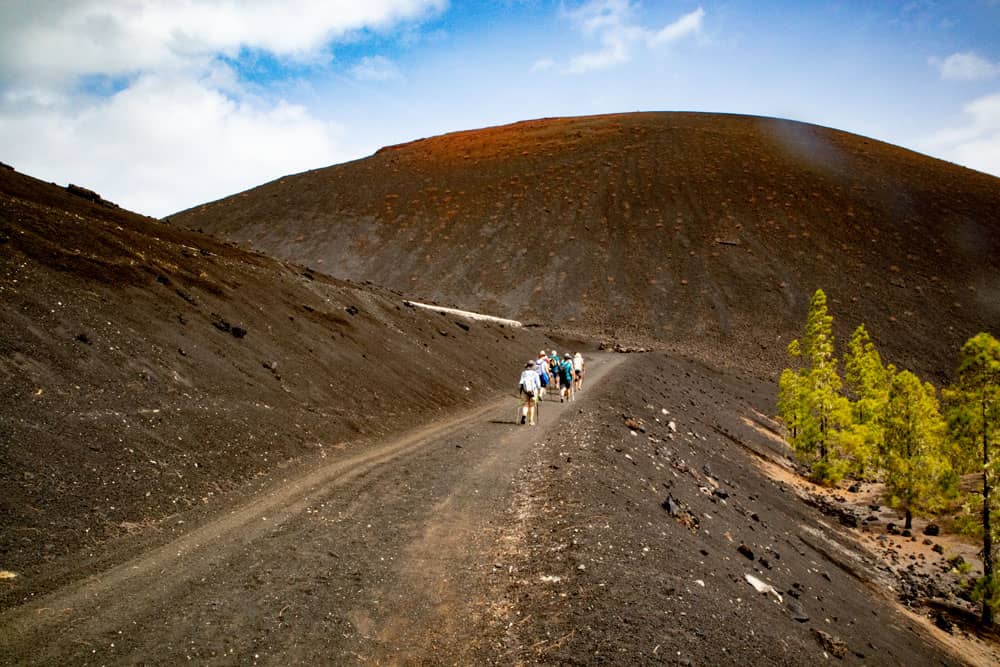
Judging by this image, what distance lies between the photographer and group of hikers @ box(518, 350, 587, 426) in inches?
653

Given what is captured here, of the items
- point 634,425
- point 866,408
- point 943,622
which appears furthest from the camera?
point 866,408

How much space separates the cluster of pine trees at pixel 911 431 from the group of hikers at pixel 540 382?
10871 mm

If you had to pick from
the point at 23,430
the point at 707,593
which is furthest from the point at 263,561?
the point at 707,593

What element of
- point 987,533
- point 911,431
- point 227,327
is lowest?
point 987,533

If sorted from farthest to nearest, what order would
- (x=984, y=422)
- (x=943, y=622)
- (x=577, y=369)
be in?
(x=577, y=369)
(x=984, y=422)
(x=943, y=622)

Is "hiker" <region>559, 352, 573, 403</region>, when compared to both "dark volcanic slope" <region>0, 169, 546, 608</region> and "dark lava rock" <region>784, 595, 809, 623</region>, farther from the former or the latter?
"dark lava rock" <region>784, 595, 809, 623</region>

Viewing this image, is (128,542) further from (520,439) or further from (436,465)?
(520,439)

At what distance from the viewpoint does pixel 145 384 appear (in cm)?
1143

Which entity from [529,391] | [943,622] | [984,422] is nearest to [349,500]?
[529,391]

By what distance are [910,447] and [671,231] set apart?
55783mm

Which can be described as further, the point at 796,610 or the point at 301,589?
the point at 796,610

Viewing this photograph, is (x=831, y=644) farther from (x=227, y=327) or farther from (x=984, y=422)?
(x=227, y=327)

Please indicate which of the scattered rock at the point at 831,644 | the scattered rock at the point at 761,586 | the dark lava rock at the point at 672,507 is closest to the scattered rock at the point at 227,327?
the dark lava rock at the point at 672,507

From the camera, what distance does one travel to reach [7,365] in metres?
9.35
